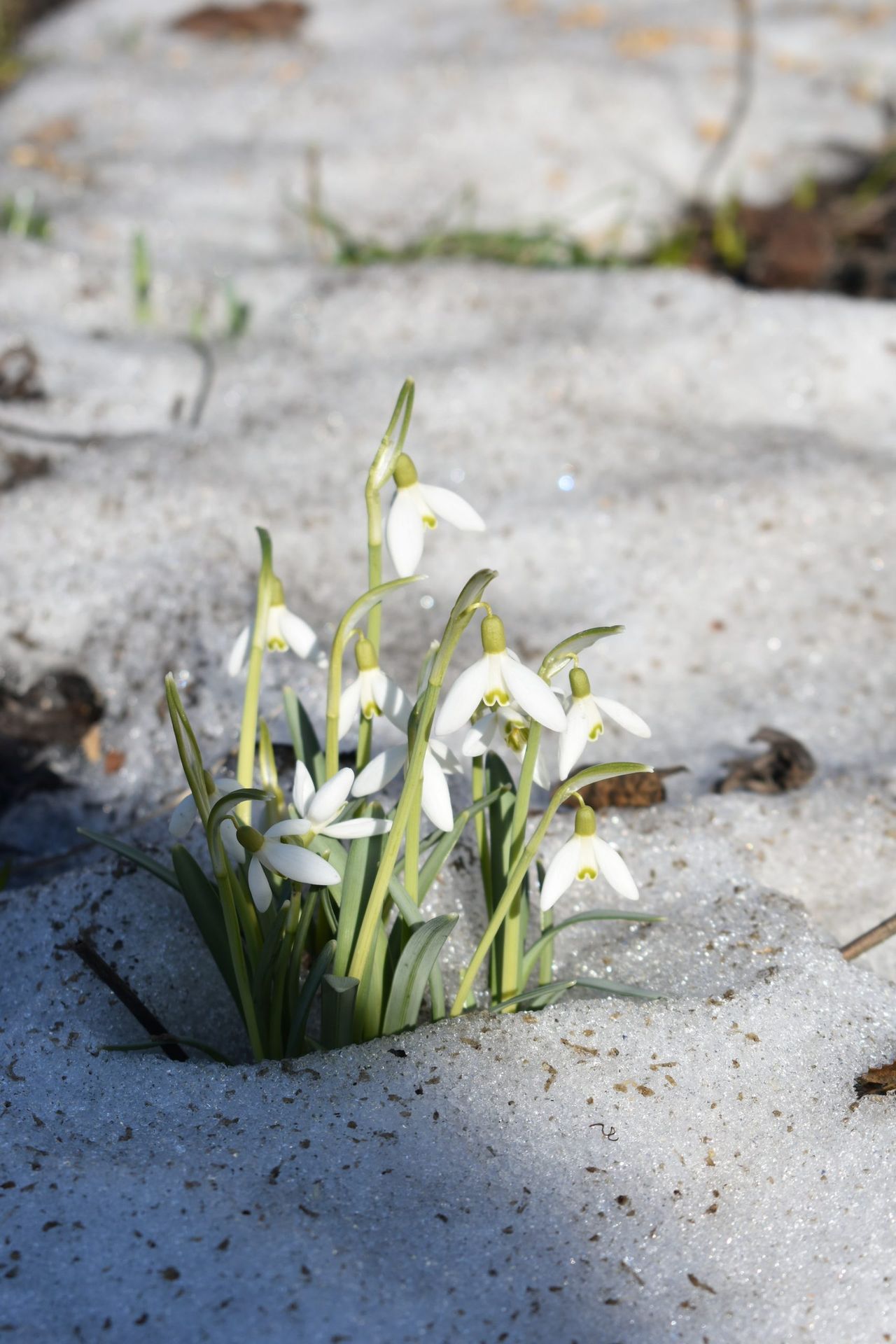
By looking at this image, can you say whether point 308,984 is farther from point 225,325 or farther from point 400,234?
point 400,234

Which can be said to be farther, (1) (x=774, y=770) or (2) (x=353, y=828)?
(1) (x=774, y=770)

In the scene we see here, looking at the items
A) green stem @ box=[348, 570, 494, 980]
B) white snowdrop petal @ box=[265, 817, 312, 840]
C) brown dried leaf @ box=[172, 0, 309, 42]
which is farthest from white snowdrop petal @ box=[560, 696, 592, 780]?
brown dried leaf @ box=[172, 0, 309, 42]

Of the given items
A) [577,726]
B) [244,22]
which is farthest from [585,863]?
[244,22]

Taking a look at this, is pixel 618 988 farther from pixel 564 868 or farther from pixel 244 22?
pixel 244 22

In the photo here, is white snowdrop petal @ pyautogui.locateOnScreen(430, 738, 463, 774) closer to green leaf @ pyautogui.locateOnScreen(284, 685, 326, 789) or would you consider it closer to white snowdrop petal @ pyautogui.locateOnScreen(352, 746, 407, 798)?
white snowdrop petal @ pyautogui.locateOnScreen(352, 746, 407, 798)

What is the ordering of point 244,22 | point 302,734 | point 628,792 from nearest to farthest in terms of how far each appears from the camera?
point 302,734
point 628,792
point 244,22

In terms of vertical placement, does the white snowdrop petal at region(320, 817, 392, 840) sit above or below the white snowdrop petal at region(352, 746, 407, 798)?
below

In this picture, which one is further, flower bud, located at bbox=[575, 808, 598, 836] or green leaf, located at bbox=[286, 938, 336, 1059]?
green leaf, located at bbox=[286, 938, 336, 1059]

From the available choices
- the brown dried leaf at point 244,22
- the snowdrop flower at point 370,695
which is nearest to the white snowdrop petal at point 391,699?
the snowdrop flower at point 370,695
